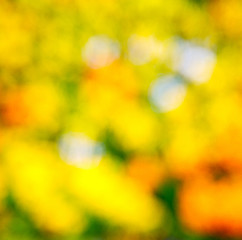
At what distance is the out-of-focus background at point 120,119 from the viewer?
0.56 m

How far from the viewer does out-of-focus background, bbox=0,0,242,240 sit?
56 centimetres

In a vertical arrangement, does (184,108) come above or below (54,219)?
above

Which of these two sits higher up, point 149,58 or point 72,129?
point 149,58

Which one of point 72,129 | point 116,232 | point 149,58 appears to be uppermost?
point 149,58

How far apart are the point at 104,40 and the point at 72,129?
15cm

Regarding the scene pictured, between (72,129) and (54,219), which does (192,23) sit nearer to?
(72,129)

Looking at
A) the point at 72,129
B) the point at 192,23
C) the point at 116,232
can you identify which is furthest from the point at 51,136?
the point at 192,23

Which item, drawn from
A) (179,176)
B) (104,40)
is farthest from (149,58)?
(179,176)

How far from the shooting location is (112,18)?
66 centimetres

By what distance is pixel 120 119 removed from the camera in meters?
0.62

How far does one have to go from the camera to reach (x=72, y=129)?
0.62 metres

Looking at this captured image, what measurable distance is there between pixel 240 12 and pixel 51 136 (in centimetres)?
35

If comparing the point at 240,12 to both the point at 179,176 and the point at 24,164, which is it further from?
the point at 24,164

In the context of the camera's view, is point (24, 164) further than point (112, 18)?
No
